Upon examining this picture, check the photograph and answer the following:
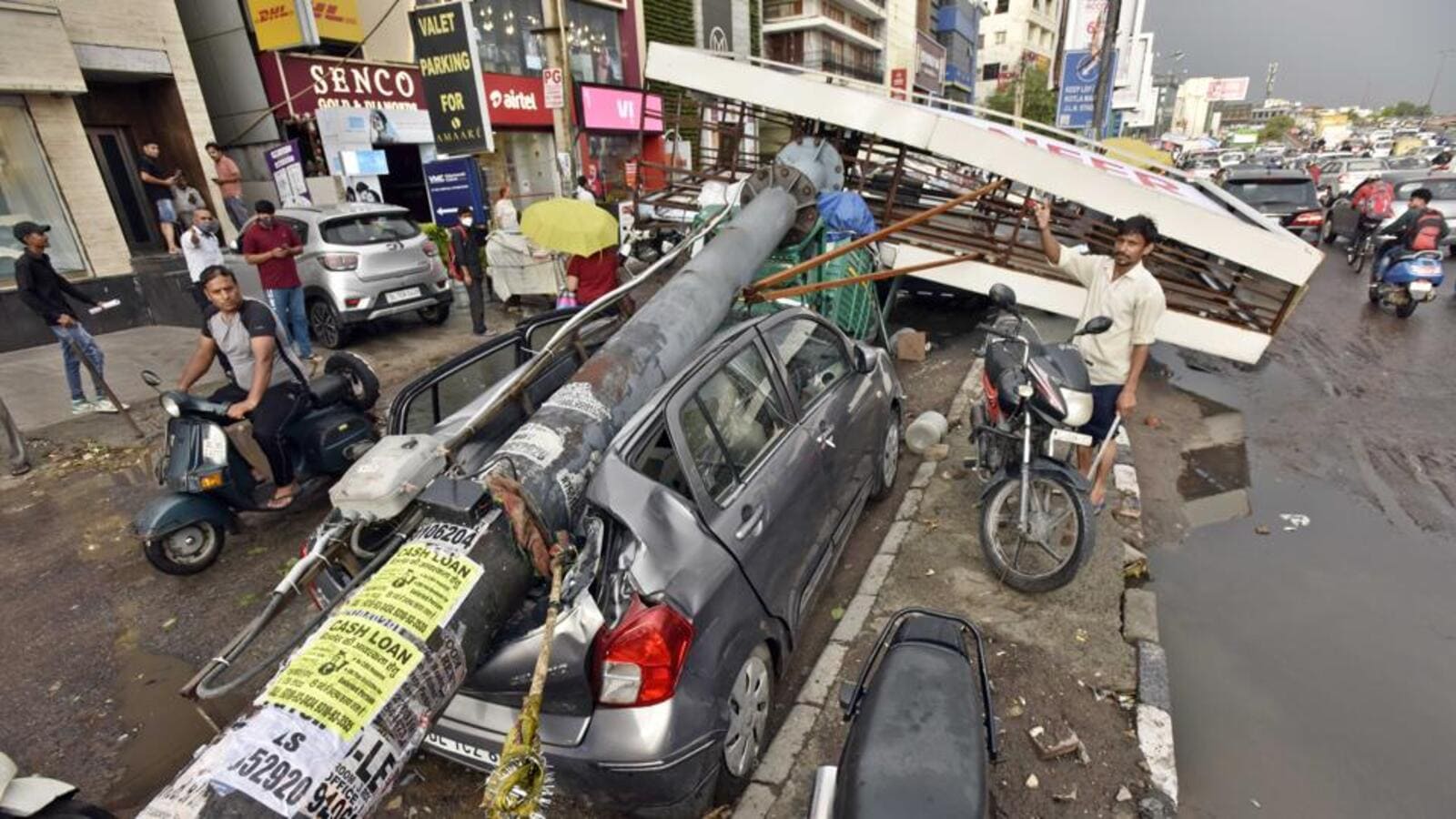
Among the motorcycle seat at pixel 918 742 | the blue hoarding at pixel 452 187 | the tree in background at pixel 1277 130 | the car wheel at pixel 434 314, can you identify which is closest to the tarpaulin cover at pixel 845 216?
the motorcycle seat at pixel 918 742

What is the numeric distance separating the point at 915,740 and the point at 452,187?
12.6m

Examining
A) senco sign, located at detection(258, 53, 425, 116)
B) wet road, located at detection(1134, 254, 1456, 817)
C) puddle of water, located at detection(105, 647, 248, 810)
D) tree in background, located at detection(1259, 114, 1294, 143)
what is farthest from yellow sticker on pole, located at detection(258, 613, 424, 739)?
tree in background, located at detection(1259, 114, 1294, 143)

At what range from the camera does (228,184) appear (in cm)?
1132

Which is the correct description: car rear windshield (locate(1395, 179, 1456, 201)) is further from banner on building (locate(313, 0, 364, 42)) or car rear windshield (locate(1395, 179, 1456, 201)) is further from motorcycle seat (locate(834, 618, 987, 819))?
banner on building (locate(313, 0, 364, 42))

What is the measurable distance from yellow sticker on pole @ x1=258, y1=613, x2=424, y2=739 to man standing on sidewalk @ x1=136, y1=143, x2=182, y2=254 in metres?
12.3

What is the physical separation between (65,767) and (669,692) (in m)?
3.17

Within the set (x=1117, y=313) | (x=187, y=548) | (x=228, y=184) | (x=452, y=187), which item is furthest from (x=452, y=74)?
(x=1117, y=313)

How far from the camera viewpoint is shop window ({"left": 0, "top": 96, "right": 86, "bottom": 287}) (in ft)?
30.8

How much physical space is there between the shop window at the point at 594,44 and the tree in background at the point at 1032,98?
132ft

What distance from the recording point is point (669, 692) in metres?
2.22

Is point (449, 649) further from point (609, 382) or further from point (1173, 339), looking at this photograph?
point (1173, 339)

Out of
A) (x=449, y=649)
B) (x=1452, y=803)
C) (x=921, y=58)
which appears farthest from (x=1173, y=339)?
(x=921, y=58)

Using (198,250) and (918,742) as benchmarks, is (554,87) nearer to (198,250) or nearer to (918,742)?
(198,250)

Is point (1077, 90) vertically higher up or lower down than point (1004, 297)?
higher up
